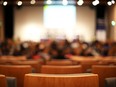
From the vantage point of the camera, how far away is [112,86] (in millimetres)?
2828

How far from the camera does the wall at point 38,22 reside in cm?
1514

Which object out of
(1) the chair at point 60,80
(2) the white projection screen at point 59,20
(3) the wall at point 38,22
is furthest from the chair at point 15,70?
(3) the wall at point 38,22

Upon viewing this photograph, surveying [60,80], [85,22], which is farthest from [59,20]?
[60,80]

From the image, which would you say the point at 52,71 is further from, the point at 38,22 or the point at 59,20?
the point at 38,22

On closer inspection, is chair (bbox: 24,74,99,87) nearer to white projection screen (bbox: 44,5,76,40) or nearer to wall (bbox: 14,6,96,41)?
white projection screen (bbox: 44,5,76,40)

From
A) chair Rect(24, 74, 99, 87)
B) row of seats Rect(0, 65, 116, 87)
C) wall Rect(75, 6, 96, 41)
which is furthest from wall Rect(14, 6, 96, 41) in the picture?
chair Rect(24, 74, 99, 87)

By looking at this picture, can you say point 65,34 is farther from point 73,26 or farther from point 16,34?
point 16,34

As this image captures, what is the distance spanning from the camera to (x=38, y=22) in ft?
49.9

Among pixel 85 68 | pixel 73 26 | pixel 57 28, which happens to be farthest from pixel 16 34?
pixel 85 68

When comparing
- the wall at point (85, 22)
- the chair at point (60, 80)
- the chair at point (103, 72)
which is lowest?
the chair at point (103, 72)

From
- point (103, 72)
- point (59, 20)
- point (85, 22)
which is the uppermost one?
point (59, 20)

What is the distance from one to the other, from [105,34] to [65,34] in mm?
2438

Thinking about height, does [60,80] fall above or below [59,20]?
below

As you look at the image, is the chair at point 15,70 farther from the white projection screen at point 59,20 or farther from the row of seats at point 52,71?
the white projection screen at point 59,20
